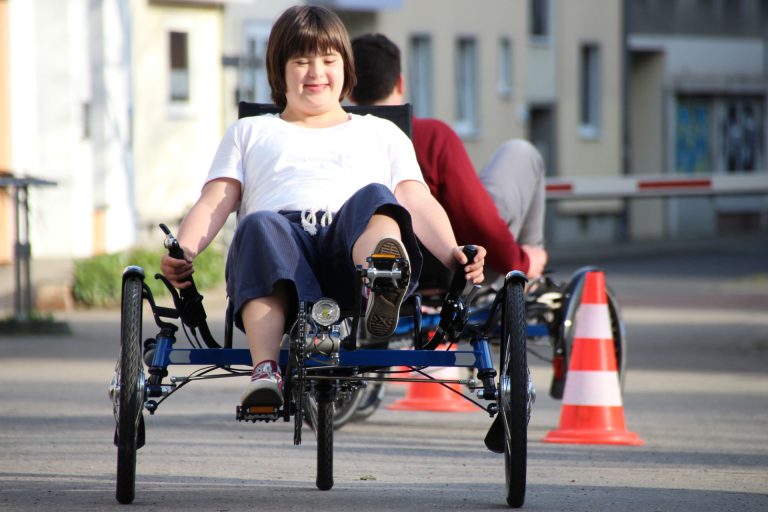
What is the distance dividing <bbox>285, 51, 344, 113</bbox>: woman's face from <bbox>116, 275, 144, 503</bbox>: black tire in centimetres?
113

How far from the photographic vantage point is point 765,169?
4775cm

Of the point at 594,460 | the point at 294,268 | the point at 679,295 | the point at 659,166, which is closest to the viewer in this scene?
the point at 294,268

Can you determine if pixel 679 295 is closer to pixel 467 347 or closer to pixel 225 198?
pixel 467 347

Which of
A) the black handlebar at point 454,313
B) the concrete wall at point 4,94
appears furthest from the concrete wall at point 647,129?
the black handlebar at point 454,313

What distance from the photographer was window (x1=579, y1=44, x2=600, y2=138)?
4328cm

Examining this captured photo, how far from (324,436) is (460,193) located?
2435 millimetres

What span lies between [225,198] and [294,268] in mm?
597

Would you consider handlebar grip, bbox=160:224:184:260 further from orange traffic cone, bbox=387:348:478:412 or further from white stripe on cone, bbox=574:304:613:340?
orange traffic cone, bbox=387:348:478:412

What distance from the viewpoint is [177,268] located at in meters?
6.20

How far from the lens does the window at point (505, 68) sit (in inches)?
1585

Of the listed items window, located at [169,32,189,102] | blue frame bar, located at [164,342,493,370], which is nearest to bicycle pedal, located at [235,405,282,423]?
blue frame bar, located at [164,342,493,370]

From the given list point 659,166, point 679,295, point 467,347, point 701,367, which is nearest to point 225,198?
point 467,347

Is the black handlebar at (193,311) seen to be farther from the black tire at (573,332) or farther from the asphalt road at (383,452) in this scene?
the black tire at (573,332)

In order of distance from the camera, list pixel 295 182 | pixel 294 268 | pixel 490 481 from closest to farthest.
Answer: pixel 294 268 < pixel 295 182 < pixel 490 481
